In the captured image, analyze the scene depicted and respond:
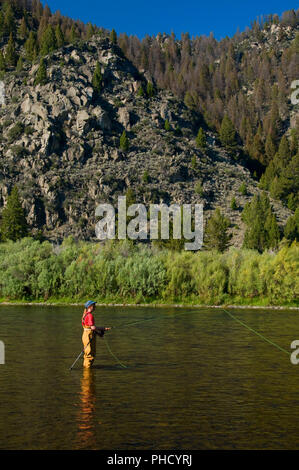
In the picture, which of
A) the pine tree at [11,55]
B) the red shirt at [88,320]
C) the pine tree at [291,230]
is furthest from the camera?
the pine tree at [11,55]

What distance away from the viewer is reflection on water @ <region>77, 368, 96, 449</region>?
1210 centimetres

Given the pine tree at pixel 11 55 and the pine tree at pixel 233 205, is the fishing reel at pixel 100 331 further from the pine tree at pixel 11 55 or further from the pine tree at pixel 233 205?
the pine tree at pixel 11 55

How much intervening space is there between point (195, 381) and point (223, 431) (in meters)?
5.44

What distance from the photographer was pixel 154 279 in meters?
54.3

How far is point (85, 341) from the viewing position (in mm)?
19703

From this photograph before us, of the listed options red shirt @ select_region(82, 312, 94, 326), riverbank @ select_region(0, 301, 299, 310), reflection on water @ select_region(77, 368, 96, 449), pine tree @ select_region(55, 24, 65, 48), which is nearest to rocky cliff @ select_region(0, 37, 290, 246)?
pine tree @ select_region(55, 24, 65, 48)

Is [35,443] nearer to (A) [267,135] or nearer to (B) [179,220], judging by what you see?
(B) [179,220]

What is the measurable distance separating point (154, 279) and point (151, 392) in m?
37.9

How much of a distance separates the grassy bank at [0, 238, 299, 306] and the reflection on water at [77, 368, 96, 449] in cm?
3527

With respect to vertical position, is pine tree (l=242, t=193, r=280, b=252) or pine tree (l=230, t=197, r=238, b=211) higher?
pine tree (l=230, t=197, r=238, b=211)

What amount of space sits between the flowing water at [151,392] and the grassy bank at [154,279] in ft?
74.2

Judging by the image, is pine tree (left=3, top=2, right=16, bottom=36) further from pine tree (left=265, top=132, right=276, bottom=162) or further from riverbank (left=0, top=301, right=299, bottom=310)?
riverbank (left=0, top=301, right=299, bottom=310)

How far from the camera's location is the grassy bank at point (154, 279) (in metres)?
53.3

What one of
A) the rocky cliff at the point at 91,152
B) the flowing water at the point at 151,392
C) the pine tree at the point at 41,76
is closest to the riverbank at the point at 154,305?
the flowing water at the point at 151,392
